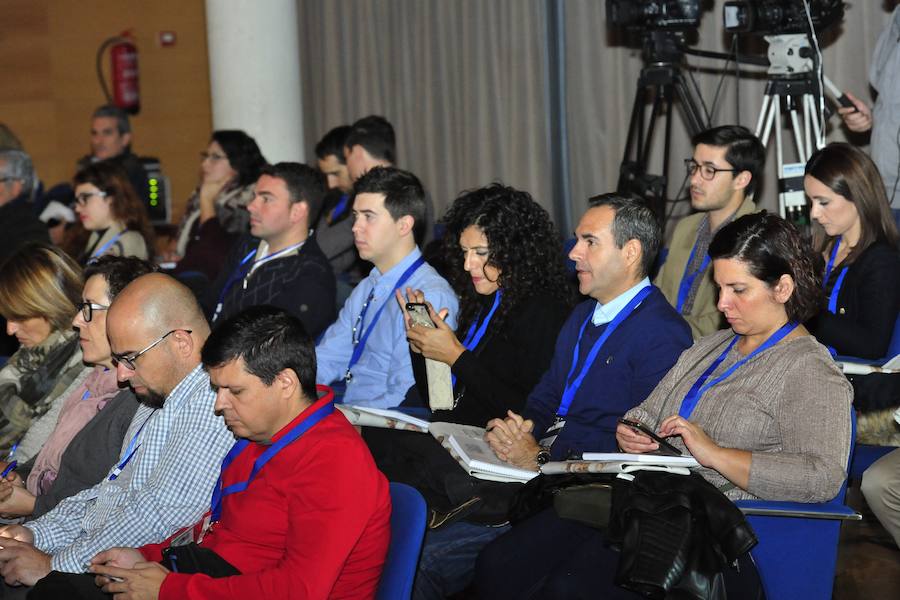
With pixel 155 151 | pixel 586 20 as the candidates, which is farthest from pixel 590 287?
pixel 155 151

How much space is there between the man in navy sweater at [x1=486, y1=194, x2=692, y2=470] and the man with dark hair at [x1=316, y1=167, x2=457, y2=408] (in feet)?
1.95

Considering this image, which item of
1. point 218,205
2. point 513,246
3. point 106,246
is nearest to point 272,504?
point 513,246

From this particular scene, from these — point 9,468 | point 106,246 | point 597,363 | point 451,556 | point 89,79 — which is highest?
point 89,79

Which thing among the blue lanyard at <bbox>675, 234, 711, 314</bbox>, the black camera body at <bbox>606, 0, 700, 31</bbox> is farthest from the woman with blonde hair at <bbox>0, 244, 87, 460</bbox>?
the black camera body at <bbox>606, 0, 700, 31</bbox>

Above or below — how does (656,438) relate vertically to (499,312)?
below

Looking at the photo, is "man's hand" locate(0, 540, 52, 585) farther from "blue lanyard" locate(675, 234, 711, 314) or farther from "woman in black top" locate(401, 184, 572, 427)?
"blue lanyard" locate(675, 234, 711, 314)

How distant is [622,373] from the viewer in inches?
106

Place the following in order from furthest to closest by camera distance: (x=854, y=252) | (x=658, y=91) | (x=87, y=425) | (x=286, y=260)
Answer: (x=658, y=91), (x=286, y=260), (x=854, y=252), (x=87, y=425)

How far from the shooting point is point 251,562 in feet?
6.90

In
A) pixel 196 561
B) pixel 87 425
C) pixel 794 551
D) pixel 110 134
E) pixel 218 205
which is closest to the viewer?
pixel 196 561

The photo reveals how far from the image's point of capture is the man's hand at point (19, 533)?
2.49 meters

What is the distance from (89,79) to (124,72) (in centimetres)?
43

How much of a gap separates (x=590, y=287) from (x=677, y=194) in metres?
2.99

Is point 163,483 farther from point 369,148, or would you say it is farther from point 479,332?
point 369,148
